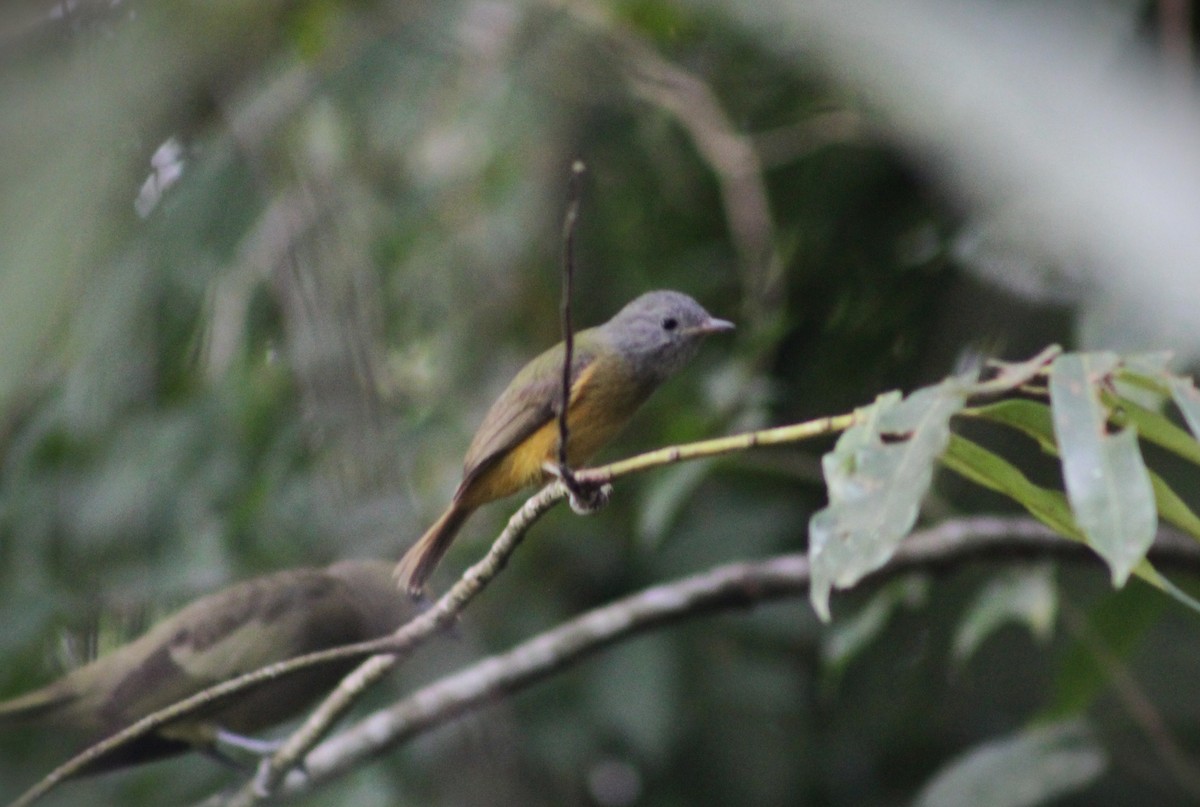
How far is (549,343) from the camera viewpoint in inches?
190

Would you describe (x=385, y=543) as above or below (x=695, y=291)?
above

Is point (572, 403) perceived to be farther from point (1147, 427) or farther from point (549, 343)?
point (549, 343)

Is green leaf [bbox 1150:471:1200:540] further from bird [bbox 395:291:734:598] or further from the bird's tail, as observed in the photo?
the bird's tail

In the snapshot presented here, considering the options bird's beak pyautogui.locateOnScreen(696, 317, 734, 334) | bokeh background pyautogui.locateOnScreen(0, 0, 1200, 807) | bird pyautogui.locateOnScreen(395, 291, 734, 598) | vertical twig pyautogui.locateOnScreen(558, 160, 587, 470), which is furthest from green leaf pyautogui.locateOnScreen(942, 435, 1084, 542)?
bird's beak pyautogui.locateOnScreen(696, 317, 734, 334)

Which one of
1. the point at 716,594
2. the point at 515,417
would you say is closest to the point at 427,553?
the point at 515,417

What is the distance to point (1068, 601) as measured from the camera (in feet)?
14.2

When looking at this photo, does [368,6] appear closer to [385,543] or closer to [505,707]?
[385,543]

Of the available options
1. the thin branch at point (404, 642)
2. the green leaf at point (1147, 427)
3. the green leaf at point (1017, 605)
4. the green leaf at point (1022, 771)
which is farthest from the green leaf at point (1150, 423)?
the green leaf at point (1022, 771)

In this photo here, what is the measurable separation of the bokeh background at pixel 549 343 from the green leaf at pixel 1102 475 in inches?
35.9

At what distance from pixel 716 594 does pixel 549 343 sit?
1315 millimetres

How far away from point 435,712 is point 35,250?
2.49 meters

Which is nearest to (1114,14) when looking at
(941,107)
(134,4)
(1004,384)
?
(1004,384)

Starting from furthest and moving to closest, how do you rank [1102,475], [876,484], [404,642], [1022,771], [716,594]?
1. [716,594]
2. [1022,771]
3. [404,642]
4. [876,484]
5. [1102,475]

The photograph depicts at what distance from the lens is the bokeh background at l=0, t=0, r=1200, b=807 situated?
10.7 feet
